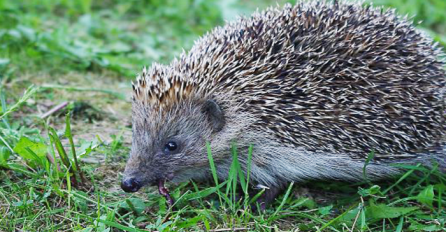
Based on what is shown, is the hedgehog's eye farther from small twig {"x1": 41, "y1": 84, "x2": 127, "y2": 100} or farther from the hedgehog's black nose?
small twig {"x1": 41, "y1": 84, "x2": 127, "y2": 100}

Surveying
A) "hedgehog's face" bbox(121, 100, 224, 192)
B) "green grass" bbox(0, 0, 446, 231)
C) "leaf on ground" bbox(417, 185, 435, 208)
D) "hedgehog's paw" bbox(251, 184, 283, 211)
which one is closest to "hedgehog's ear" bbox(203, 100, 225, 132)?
"hedgehog's face" bbox(121, 100, 224, 192)

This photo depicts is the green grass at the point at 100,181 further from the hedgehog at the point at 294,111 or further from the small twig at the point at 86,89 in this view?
the hedgehog at the point at 294,111

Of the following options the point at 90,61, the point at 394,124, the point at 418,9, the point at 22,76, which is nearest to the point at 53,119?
the point at 22,76

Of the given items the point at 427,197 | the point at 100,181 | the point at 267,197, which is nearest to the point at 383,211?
the point at 427,197

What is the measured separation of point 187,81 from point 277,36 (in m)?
0.64

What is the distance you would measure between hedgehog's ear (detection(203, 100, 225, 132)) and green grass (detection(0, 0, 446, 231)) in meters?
0.19

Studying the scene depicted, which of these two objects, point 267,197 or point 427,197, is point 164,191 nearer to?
point 267,197

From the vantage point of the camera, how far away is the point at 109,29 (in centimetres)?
666

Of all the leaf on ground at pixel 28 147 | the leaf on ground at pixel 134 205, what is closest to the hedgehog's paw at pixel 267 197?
the leaf on ground at pixel 134 205

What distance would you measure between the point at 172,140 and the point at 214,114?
305 millimetres

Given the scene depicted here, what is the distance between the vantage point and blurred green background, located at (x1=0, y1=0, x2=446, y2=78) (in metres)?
5.54

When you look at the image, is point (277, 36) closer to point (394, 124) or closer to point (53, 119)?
point (394, 124)

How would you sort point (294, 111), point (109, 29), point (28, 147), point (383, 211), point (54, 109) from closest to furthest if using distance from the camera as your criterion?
point (383, 211) → point (28, 147) → point (294, 111) → point (54, 109) → point (109, 29)

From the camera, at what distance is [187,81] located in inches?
148
